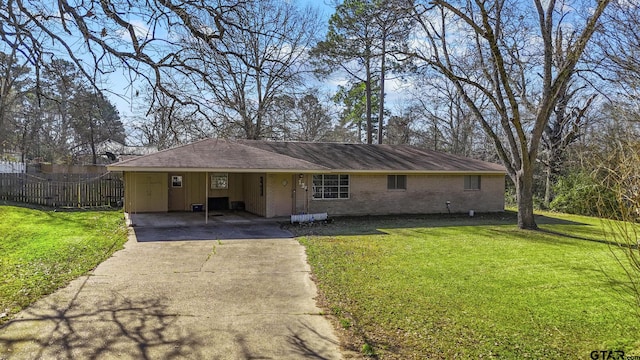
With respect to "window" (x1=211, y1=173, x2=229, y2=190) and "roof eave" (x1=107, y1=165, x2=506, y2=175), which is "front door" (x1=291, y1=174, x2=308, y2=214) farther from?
"window" (x1=211, y1=173, x2=229, y2=190)

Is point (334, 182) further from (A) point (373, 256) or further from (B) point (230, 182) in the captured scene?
(A) point (373, 256)

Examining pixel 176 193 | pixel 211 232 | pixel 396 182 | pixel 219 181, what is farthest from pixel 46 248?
pixel 396 182

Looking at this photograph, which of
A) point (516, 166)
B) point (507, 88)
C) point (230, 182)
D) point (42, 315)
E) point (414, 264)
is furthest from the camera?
point (230, 182)

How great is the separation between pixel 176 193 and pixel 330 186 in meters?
6.69

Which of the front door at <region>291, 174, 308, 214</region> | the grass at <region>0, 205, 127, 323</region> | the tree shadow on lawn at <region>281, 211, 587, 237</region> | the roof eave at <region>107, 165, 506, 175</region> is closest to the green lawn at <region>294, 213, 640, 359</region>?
the tree shadow on lawn at <region>281, 211, 587, 237</region>

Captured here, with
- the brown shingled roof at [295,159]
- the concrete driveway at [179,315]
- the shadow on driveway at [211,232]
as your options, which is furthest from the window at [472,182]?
the concrete driveway at [179,315]

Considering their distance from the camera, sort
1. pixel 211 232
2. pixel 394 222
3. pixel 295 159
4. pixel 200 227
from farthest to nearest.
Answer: pixel 295 159 → pixel 394 222 → pixel 200 227 → pixel 211 232

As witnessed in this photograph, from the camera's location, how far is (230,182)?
1842 cm

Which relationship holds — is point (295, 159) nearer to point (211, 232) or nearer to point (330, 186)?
point (330, 186)

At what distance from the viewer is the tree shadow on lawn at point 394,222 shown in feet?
43.3

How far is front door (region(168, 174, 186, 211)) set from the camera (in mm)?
17297

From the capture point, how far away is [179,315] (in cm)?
533

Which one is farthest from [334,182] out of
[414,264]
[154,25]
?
[154,25]

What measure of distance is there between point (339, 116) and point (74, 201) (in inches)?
908
